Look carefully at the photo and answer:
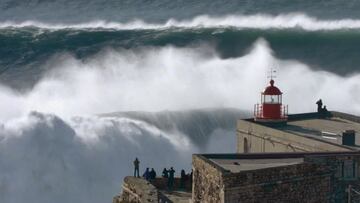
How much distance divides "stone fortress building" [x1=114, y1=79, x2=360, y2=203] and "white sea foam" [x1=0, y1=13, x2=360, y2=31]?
41.7 meters

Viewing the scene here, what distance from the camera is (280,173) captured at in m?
19.4

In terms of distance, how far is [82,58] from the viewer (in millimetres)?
57844

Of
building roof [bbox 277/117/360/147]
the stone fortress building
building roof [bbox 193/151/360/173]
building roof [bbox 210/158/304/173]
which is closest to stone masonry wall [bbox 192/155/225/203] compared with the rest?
the stone fortress building

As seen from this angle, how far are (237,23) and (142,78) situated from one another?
15.9 m

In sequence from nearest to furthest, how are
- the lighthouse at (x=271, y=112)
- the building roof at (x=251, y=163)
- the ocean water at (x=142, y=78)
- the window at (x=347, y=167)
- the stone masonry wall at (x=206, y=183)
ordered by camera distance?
the stone masonry wall at (x=206, y=183) < the building roof at (x=251, y=163) < the window at (x=347, y=167) < the lighthouse at (x=271, y=112) < the ocean water at (x=142, y=78)

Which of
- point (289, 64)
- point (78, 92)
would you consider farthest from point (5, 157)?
point (289, 64)

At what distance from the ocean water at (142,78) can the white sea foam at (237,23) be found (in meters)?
0.09

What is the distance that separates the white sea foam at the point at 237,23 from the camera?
66125mm

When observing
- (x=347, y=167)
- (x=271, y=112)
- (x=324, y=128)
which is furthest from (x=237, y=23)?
(x=347, y=167)

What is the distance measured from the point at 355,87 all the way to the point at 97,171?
791 inches

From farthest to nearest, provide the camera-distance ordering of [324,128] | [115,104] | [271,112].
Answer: [115,104] < [271,112] < [324,128]

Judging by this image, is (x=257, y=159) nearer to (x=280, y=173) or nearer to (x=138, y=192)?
(x=280, y=173)

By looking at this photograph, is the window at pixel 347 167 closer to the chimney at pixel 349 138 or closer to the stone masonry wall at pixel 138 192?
the chimney at pixel 349 138

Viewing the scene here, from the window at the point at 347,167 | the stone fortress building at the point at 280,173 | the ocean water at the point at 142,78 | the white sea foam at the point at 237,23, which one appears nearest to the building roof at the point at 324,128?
the stone fortress building at the point at 280,173
